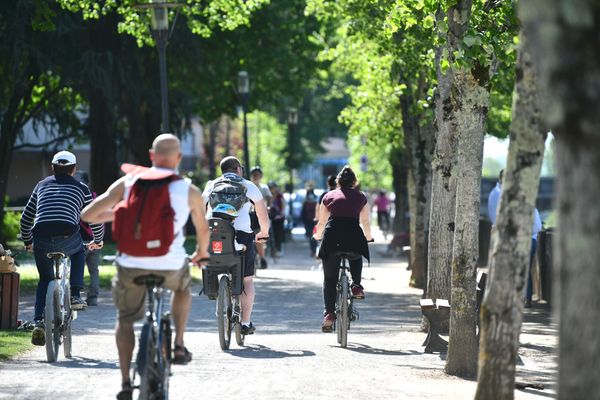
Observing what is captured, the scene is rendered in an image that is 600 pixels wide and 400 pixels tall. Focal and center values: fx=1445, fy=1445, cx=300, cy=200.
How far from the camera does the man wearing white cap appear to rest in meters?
12.9

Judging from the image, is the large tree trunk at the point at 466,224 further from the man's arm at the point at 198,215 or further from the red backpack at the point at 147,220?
the red backpack at the point at 147,220

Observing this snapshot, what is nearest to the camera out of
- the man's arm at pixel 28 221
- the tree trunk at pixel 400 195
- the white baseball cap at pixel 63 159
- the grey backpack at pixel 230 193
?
the man's arm at pixel 28 221

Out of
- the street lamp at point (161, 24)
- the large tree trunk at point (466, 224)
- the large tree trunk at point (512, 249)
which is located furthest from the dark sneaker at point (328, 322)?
the street lamp at point (161, 24)

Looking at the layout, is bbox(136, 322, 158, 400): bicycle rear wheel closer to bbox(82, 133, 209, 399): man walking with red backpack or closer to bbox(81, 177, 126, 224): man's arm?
bbox(82, 133, 209, 399): man walking with red backpack

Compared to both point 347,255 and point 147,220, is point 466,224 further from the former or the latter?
point 147,220

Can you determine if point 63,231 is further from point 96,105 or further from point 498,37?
point 96,105

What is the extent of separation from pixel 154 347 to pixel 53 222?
15.5 ft

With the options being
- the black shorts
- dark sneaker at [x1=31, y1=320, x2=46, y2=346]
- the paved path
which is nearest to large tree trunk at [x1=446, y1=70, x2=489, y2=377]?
the paved path

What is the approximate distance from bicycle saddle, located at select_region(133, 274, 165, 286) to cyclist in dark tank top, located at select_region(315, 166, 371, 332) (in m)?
5.87

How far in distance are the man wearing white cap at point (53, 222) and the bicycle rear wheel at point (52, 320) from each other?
22.7 inches

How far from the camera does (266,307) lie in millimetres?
19750

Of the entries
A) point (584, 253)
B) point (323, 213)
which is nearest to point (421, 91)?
→ point (323, 213)

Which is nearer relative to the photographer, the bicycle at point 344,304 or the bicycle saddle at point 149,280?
the bicycle saddle at point 149,280

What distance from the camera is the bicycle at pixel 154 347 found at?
830cm
